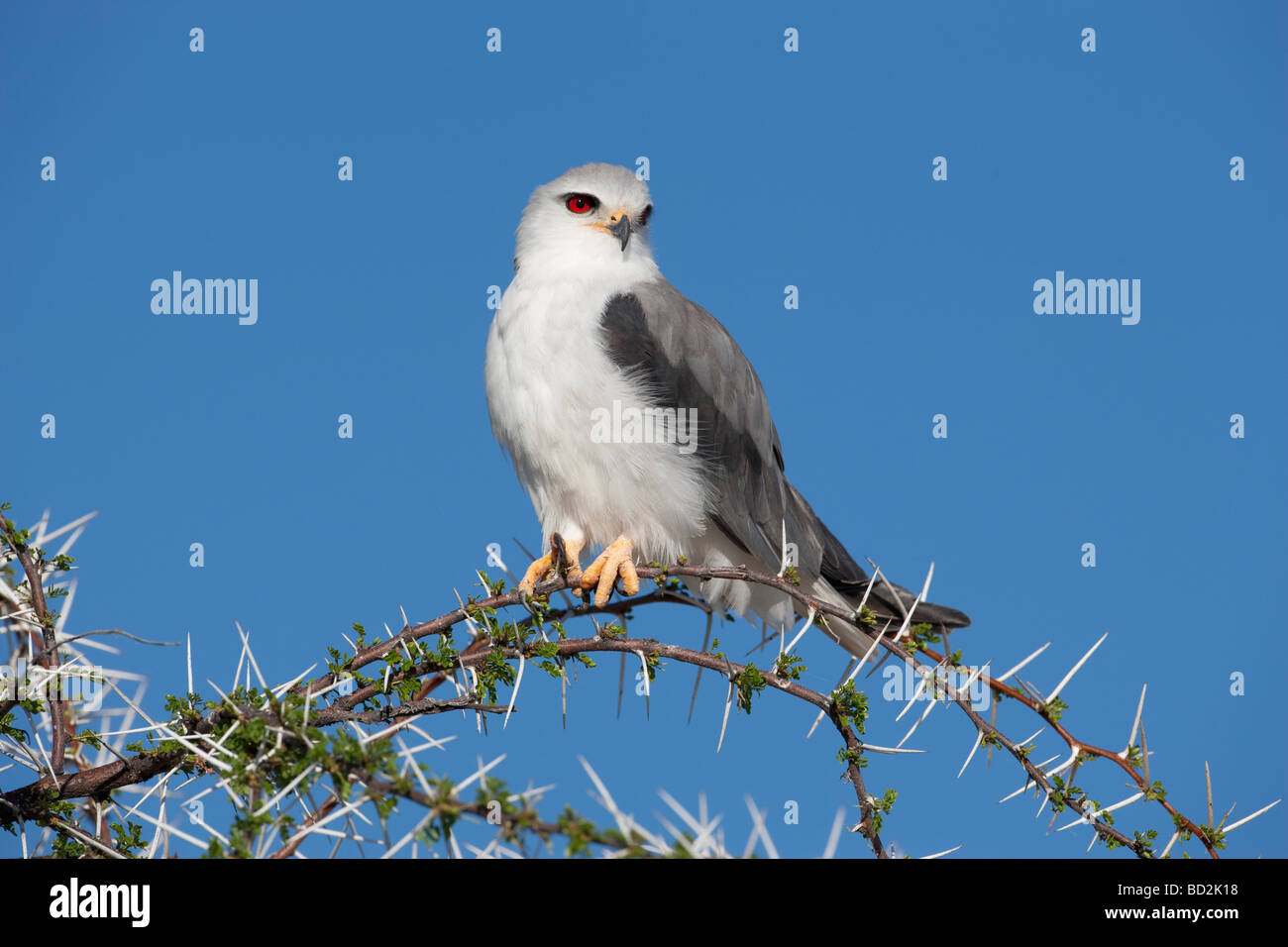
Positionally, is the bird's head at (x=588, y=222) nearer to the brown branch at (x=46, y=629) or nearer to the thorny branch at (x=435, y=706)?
the thorny branch at (x=435, y=706)

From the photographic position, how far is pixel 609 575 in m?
4.93

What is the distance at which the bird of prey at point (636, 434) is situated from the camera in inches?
206

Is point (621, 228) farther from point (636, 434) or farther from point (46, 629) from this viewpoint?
point (46, 629)

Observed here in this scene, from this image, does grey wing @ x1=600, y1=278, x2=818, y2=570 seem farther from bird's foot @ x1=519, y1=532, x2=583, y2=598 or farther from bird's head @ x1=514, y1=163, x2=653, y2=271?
bird's foot @ x1=519, y1=532, x2=583, y2=598

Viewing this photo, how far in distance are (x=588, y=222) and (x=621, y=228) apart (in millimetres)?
203

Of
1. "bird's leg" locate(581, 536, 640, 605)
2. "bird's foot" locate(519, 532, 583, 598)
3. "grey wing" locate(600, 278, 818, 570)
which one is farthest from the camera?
"grey wing" locate(600, 278, 818, 570)

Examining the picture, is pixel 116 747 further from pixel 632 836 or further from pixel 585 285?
pixel 585 285

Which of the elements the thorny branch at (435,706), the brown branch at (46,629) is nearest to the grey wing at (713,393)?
the thorny branch at (435,706)

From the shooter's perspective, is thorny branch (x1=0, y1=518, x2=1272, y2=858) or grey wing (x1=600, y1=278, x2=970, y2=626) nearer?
thorny branch (x1=0, y1=518, x2=1272, y2=858)

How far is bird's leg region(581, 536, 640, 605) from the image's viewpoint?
4.89 metres

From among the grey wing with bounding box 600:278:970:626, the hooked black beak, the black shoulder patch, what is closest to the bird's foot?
the grey wing with bounding box 600:278:970:626

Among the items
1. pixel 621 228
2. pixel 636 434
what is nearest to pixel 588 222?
pixel 621 228
